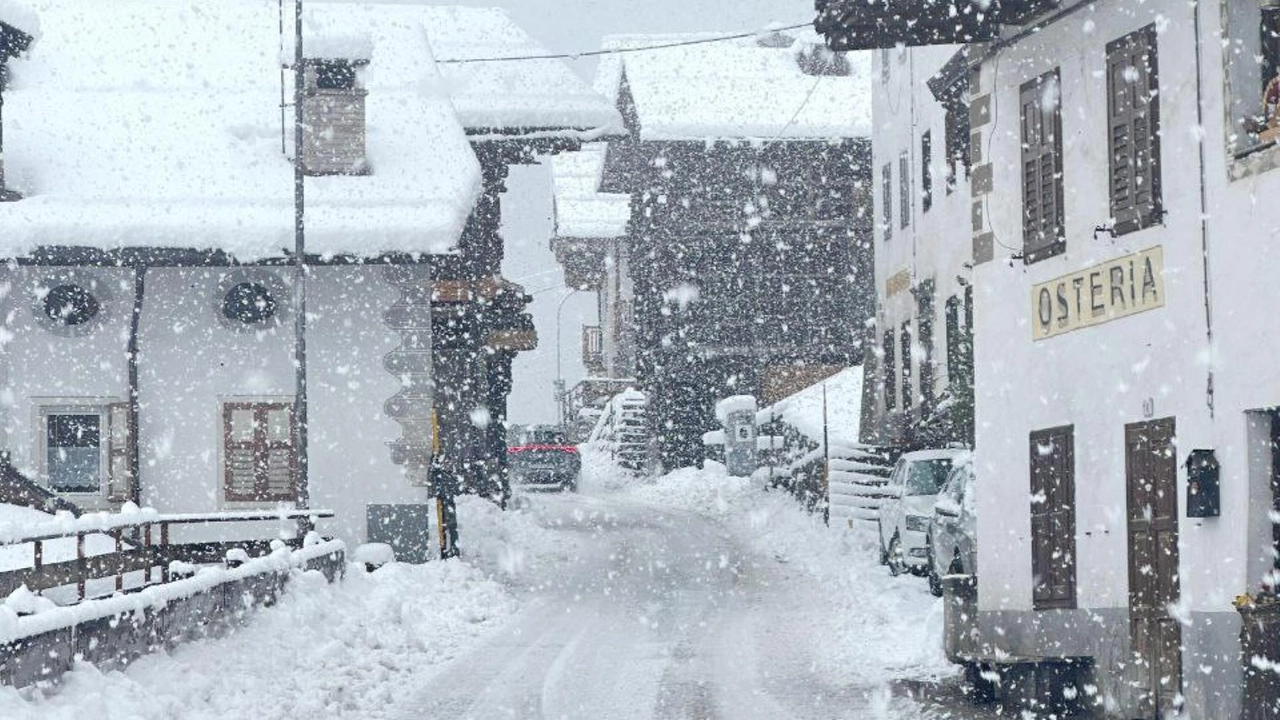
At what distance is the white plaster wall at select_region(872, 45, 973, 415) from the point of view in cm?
2827

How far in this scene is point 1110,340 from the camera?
43.6 ft

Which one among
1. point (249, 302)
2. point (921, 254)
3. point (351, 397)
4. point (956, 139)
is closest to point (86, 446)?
point (249, 302)

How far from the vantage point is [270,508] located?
24.2m

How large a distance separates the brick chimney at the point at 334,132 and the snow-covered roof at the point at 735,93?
19892mm

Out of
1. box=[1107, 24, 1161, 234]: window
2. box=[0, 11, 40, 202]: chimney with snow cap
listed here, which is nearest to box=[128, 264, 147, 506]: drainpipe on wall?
box=[0, 11, 40, 202]: chimney with snow cap

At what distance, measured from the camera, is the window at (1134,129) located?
12.6 m

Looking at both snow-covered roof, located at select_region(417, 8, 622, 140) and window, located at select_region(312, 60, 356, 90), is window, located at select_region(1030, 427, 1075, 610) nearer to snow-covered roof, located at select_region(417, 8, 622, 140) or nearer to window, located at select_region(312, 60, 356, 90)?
window, located at select_region(312, 60, 356, 90)

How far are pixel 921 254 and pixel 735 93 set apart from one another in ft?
54.1

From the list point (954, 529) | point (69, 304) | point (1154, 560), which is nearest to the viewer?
point (1154, 560)

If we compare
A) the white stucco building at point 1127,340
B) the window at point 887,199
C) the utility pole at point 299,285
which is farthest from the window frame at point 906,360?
the white stucco building at point 1127,340

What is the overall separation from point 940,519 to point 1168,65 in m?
8.53

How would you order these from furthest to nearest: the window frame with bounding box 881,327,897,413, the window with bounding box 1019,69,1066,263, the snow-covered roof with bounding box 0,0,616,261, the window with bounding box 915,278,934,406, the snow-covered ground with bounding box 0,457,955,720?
the window frame with bounding box 881,327,897,413, the window with bounding box 915,278,934,406, the snow-covered roof with bounding box 0,0,616,261, the window with bounding box 1019,69,1066,263, the snow-covered ground with bounding box 0,457,955,720

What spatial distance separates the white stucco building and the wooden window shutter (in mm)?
12905

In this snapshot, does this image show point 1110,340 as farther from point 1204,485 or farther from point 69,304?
point 69,304
